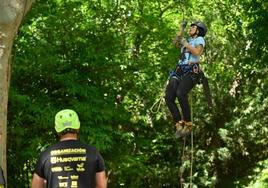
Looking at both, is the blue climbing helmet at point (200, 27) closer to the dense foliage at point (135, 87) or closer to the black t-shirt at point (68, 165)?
the black t-shirt at point (68, 165)

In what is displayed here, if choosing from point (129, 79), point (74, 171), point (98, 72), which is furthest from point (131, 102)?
point (74, 171)

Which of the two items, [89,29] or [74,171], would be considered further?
[89,29]

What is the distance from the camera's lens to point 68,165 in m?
3.98

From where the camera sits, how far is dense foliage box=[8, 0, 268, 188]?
1102cm

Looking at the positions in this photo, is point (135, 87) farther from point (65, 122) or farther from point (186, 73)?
point (65, 122)

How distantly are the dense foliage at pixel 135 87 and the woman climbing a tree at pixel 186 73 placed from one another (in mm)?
3624

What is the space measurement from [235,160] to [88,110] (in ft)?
32.5

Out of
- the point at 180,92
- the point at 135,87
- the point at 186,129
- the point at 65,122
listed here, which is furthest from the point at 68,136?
the point at 135,87

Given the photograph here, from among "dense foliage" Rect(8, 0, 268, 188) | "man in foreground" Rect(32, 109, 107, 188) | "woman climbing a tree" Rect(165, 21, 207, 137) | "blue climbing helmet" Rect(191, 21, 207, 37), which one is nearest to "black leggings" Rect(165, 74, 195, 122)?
"woman climbing a tree" Rect(165, 21, 207, 137)

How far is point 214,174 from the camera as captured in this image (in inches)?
743

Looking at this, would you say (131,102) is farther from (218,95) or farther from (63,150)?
(63,150)

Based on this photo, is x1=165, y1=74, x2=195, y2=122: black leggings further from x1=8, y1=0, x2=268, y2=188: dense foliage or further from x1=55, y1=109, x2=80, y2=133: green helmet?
x1=8, y1=0, x2=268, y2=188: dense foliage

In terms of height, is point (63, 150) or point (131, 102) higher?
point (131, 102)

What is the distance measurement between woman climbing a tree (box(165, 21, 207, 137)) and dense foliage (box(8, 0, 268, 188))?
143 inches
